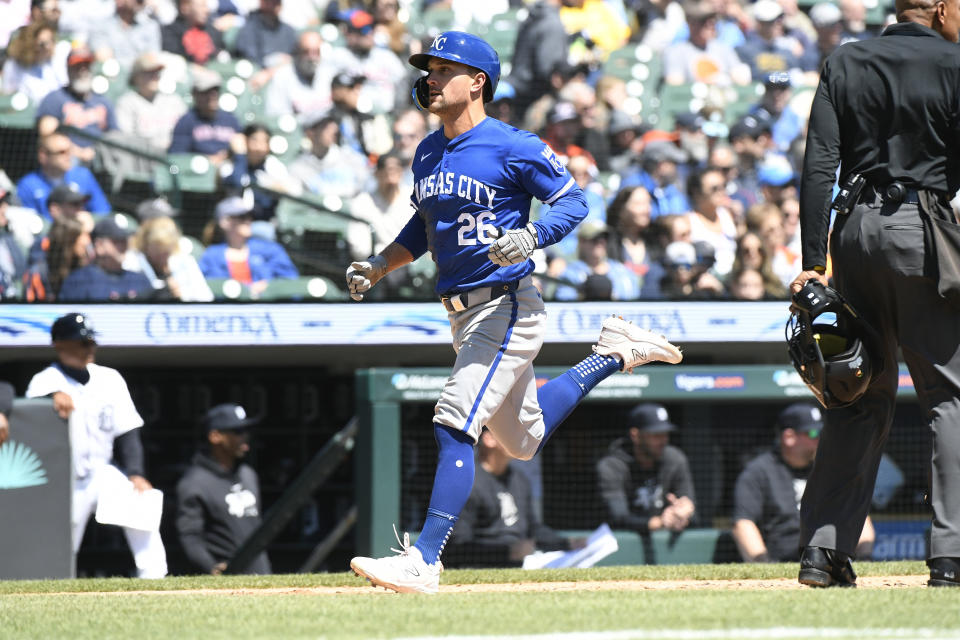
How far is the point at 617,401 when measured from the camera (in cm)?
865

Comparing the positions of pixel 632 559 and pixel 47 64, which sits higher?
pixel 47 64

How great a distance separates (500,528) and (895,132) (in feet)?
14.2

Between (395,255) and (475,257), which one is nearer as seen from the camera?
(475,257)

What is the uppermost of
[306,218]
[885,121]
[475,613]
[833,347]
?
[306,218]

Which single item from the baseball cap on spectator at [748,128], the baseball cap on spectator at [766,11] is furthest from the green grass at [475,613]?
the baseball cap on spectator at [766,11]

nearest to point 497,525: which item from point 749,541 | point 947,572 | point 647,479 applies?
point 647,479

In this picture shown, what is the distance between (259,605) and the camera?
149 inches

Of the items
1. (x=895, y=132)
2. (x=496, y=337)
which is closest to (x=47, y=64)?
(x=496, y=337)

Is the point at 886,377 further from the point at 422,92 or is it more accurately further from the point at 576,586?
the point at 422,92

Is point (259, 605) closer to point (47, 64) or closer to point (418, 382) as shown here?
point (418, 382)

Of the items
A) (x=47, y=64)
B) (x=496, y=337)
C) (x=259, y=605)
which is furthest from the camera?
(x=47, y=64)

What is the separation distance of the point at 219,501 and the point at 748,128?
584cm

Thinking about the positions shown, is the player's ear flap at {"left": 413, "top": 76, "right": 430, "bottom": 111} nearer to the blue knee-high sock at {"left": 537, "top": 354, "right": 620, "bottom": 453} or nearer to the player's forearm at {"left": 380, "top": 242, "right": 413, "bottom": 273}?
the player's forearm at {"left": 380, "top": 242, "right": 413, "bottom": 273}

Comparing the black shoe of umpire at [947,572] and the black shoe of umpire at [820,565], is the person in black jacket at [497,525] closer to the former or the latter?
the black shoe of umpire at [820,565]
